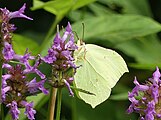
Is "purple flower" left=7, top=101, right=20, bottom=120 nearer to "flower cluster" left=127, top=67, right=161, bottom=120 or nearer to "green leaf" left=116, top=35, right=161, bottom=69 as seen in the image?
"flower cluster" left=127, top=67, right=161, bottom=120

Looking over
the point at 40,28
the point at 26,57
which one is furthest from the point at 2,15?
the point at 40,28

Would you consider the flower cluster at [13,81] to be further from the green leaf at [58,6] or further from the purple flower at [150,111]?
the green leaf at [58,6]

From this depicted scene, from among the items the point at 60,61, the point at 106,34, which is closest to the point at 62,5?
the point at 106,34

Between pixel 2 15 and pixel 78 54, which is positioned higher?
pixel 2 15

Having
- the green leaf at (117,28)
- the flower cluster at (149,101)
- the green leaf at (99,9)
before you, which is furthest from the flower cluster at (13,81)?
the green leaf at (99,9)

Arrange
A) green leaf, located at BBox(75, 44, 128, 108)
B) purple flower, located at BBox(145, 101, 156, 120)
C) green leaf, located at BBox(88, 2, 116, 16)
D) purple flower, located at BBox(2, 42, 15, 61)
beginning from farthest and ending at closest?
1. green leaf, located at BBox(88, 2, 116, 16)
2. green leaf, located at BBox(75, 44, 128, 108)
3. purple flower, located at BBox(145, 101, 156, 120)
4. purple flower, located at BBox(2, 42, 15, 61)

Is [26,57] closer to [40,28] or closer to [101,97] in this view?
[101,97]

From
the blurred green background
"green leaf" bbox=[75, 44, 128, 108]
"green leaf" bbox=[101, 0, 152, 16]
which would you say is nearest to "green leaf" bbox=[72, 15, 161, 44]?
the blurred green background
